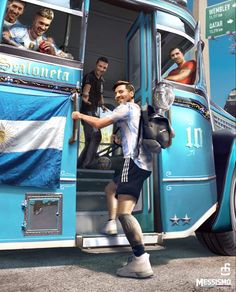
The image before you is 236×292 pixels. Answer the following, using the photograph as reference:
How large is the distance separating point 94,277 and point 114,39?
341 centimetres

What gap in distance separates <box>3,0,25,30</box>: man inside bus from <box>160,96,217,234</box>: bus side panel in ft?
5.52

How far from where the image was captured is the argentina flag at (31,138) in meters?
2.52

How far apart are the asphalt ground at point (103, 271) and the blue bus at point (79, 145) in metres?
0.26

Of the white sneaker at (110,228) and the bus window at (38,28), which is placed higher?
the bus window at (38,28)

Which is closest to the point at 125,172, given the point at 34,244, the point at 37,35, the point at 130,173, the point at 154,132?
the point at 130,173

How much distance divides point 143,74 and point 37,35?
1.17 metres

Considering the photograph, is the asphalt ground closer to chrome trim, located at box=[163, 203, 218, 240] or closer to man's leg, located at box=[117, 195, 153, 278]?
man's leg, located at box=[117, 195, 153, 278]

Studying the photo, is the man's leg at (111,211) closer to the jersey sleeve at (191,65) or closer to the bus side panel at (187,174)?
the bus side panel at (187,174)

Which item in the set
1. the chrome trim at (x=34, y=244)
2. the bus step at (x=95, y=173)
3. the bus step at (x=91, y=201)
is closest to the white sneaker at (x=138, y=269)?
the chrome trim at (x=34, y=244)

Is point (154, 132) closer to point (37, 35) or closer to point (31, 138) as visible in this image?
point (31, 138)

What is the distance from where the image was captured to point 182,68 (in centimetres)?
368

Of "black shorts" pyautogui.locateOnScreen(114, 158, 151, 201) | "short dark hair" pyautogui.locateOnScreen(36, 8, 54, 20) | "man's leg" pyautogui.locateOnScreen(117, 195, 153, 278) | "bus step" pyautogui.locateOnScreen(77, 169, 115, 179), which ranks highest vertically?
"short dark hair" pyautogui.locateOnScreen(36, 8, 54, 20)

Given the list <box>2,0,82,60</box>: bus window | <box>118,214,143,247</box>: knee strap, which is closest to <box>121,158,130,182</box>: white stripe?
<box>118,214,143,247</box>: knee strap

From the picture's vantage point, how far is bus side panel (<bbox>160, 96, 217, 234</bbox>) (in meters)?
3.19
